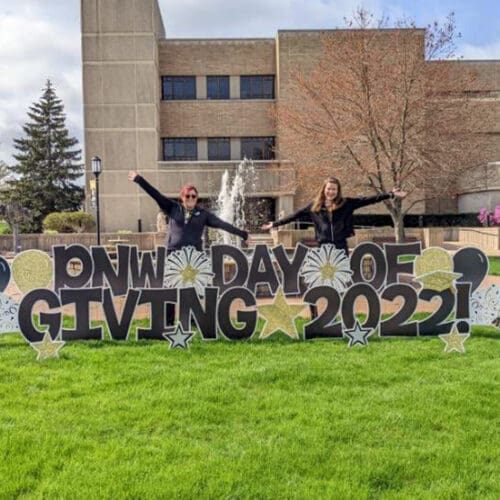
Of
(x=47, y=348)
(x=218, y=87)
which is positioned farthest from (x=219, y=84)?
(x=47, y=348)

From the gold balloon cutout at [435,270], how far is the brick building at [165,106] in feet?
79.0

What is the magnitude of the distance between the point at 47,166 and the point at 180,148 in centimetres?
1524

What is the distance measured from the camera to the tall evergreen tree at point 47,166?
4309 centimetres

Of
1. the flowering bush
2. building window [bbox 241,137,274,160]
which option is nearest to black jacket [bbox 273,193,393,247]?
the flowering bush

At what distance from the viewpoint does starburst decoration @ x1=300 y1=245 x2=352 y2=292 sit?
700 centimetres

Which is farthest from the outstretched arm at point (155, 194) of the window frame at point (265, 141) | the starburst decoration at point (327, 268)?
the window frame at point (265, 141)

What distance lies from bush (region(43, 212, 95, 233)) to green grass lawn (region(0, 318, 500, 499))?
→ 24.1m

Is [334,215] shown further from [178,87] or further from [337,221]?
[178,87]

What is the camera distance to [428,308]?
9.00m

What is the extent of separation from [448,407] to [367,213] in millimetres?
28710

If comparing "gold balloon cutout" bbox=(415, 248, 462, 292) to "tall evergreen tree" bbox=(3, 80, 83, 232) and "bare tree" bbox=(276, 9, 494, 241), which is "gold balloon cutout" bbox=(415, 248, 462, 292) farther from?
"tall evergreen tree" bbox=(3, 80, 83, 232)

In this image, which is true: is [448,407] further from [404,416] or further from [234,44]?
[234,44]

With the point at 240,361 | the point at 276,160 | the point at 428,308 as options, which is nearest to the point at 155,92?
the point at 276,160

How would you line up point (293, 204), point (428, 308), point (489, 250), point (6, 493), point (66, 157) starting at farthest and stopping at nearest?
point (66, 157) → point (293, 204) → point (489, 250) → point (428, 308) → point (6, 493)
